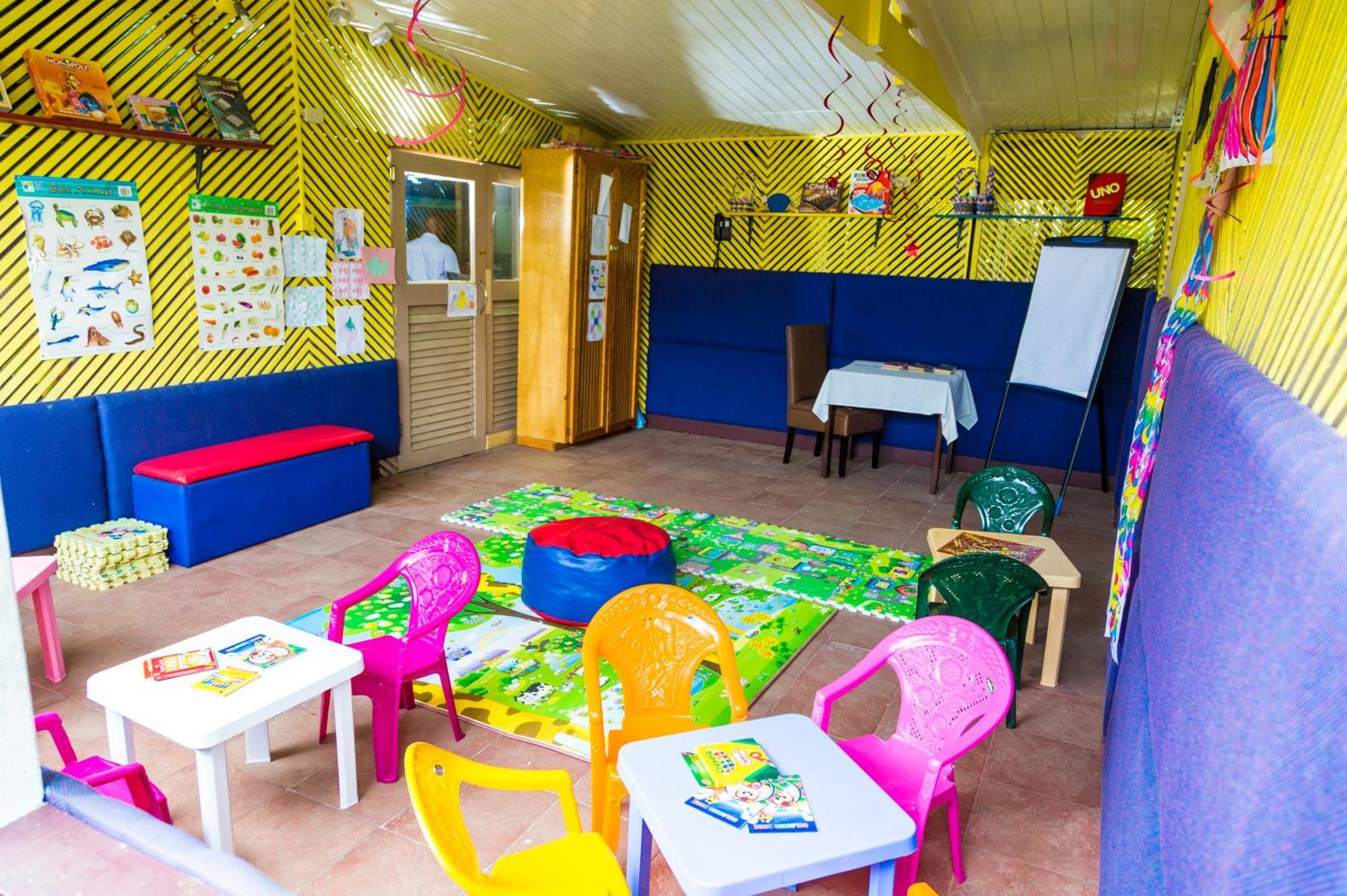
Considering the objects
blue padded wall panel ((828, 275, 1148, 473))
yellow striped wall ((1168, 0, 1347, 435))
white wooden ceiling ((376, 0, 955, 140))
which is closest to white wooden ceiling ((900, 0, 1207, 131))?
white wooden ceiling ((376, 0, 955, 140))

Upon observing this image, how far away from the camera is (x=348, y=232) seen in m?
6.06

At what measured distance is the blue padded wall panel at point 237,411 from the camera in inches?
188

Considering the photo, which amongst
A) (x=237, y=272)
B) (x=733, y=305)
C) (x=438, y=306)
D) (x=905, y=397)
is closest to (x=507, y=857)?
(x=237, y=272)

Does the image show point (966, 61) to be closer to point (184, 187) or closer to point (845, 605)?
point (845, 605)

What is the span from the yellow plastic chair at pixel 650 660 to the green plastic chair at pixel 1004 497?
226cm

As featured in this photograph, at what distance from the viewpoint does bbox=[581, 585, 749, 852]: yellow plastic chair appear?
2365 mm

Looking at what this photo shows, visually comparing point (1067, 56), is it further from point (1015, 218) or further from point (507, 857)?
point (507, 857)

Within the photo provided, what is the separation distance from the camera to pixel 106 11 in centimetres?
447

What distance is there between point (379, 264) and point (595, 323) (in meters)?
2.14

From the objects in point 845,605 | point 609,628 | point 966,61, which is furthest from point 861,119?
point 609,628

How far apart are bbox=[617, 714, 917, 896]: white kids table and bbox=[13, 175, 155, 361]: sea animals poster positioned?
13.8ft

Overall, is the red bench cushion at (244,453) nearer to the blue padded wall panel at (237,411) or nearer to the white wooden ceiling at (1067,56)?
the blue padded wall panel at (237,411)

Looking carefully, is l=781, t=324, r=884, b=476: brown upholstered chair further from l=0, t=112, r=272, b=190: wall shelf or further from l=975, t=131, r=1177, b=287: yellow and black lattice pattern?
l=0, t=112, r=272, b=190: wall shelf

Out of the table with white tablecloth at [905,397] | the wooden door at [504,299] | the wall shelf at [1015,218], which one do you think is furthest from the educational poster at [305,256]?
the wall shelf at [1015,218]
